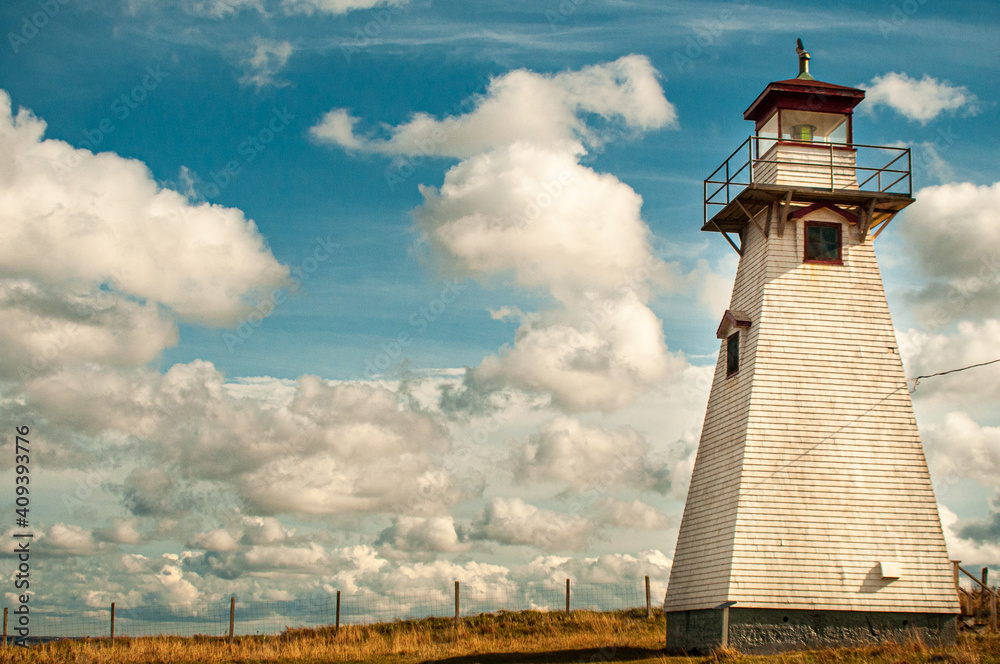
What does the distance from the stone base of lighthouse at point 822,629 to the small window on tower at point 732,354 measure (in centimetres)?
654

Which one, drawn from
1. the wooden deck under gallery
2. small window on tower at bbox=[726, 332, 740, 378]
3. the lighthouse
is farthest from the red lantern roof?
small window on tower at bbox=[726, 332, 740, 378]

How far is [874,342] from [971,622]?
7.43m

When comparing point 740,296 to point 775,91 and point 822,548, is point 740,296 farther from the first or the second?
point 822,548

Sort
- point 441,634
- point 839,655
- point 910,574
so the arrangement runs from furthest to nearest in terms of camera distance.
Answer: point 441,634
point 910,574
point 839,655

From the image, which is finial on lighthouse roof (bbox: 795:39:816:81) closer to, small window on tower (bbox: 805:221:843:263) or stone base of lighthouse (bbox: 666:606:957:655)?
small window on tower (bbox: 805:221:843:263)

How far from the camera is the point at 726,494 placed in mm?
22672

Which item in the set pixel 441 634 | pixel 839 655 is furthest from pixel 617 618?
pixel 839 655


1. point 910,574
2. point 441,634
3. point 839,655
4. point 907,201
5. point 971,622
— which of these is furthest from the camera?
point 441,634

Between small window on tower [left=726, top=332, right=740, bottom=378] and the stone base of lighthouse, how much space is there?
654cm

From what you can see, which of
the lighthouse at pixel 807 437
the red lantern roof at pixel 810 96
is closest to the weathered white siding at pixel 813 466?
the lighthouse at pixel 807 437

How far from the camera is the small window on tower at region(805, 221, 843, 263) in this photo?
2445 centimetres

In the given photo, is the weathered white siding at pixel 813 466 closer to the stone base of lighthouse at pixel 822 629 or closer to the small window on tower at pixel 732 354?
the stone base of lighthouse at pixel 822 629

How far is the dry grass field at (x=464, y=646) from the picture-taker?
2052 centimetres

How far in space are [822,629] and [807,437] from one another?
14.9 feet
